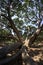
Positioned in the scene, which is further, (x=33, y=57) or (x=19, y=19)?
(x=19, y=19)

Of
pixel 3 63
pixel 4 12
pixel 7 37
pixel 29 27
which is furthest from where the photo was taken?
pixel 29 27

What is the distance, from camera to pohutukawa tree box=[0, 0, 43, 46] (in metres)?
7.97

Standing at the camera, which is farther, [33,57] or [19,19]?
[19,19]

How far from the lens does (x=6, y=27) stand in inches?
359

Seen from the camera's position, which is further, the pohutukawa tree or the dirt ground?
the pohutukawa tree

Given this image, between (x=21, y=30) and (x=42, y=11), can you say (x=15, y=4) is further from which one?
(x=21, y=30)

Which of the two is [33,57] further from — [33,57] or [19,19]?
[19,19]

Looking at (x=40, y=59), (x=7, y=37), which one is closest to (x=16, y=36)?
(x=7, y=37)

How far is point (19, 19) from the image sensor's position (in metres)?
9.79

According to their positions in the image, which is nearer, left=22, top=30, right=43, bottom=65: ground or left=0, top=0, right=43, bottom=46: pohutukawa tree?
left=22, top=30, right=43, bottom=65: ground

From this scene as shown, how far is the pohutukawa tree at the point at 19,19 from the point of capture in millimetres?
7966

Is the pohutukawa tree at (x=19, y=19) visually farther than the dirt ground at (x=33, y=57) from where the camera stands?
Yes

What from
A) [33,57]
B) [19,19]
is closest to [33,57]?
[33,57]

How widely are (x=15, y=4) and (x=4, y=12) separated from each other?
0.72 m
